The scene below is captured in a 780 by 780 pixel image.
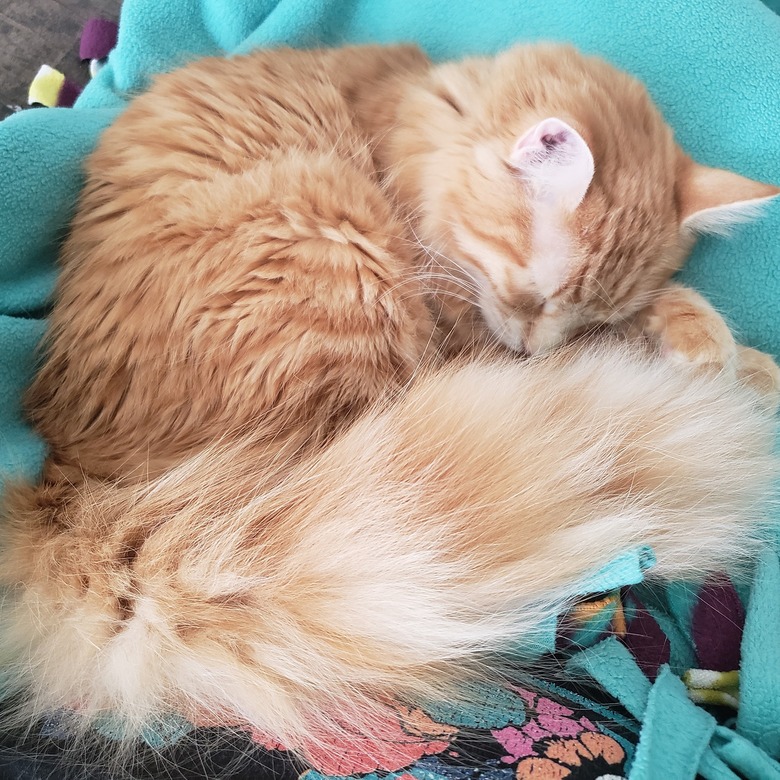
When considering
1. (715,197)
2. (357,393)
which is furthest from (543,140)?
(357,393)

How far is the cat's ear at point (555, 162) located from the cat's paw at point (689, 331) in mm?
354

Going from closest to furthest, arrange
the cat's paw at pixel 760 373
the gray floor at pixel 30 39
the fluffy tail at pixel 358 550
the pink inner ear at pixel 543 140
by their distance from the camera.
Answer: the fluffy tail at pixel 358 550 → the pink inner ear at pixel 543 140 → the cat's paw at pixel 760 373 → the gray floor at pixel 30 39

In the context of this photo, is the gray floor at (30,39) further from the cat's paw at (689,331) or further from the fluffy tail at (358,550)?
the cat's paw at (689,331)

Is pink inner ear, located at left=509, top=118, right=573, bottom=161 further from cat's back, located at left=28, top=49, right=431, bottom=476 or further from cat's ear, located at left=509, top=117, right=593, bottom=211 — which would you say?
cat's back, located at left=28, top=49, right=431, bottom=476

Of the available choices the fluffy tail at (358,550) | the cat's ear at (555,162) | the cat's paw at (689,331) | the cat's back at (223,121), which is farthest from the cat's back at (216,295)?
the cat's paw at (689,331)

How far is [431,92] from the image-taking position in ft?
4.24

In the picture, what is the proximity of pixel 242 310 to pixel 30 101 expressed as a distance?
101 centimetres

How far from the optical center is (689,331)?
49.3 inches

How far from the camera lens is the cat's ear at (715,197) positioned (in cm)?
114

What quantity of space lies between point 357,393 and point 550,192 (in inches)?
18.4

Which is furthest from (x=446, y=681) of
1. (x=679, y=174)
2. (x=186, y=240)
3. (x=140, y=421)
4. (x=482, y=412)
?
(x=679, y=174)

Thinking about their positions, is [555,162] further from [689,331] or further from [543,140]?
[689,331]

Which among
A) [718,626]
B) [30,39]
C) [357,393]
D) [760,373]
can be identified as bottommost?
[718,626]

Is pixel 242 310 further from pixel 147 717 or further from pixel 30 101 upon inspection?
pixel 30 101
